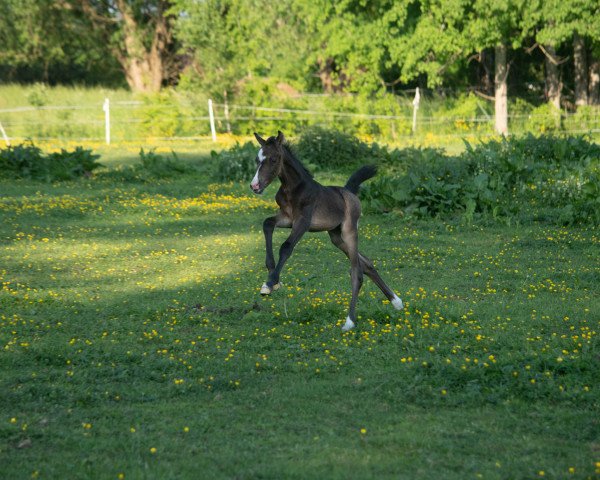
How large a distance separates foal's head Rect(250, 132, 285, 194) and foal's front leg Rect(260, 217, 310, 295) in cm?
56

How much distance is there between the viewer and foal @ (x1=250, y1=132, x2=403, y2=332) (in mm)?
8039

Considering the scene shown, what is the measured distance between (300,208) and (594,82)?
33.4m

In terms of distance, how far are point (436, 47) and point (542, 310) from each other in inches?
952

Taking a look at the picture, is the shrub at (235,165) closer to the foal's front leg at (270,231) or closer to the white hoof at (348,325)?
the white hoof at (348,325)

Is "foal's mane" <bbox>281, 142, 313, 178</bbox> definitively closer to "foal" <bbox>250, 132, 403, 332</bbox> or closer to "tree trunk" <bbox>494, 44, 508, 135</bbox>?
"foal" <bbox>250, 132, 403, 332</bbox>

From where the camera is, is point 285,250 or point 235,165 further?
point 235,165

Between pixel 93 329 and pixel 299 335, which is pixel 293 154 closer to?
pixel 299 335

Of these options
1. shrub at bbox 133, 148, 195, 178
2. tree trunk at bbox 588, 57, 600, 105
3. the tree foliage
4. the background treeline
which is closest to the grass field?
shrub at bbox 133, 148, 195, 178

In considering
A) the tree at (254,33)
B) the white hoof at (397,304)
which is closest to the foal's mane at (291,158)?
the white hoof at (397,304)

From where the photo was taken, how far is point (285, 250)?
26.8 ft

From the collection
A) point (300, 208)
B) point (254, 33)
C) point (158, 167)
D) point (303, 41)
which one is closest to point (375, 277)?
point (300, 208)

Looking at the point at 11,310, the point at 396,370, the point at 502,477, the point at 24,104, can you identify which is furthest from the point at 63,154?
the point at 24,104

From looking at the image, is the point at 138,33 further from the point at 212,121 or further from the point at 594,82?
the point at 594,82

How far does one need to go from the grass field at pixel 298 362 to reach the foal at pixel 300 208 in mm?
774
